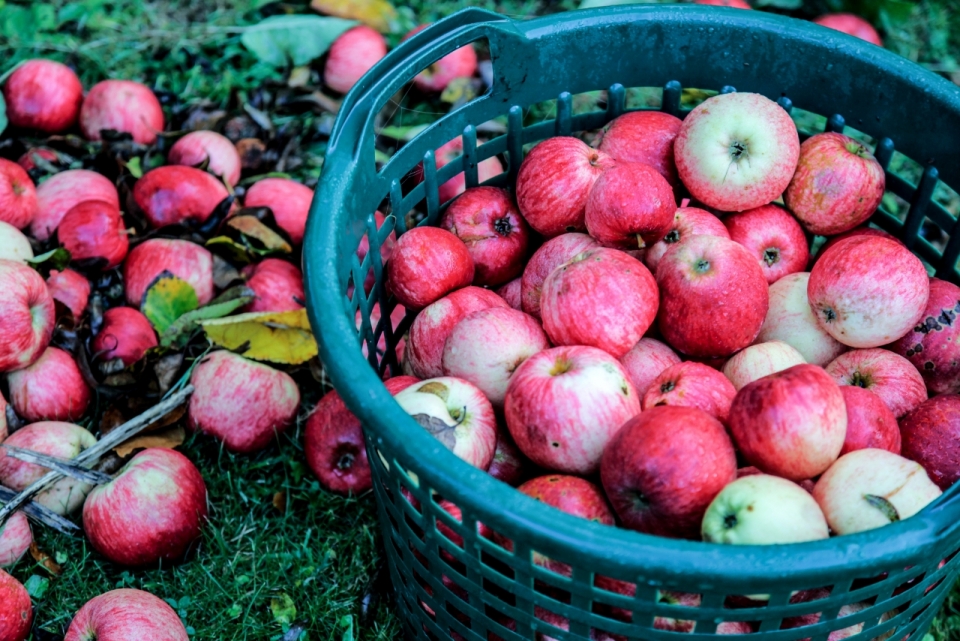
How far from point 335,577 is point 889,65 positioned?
6.24 ft

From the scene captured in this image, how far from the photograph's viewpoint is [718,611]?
1.37 meters

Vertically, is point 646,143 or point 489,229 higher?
point 646,143

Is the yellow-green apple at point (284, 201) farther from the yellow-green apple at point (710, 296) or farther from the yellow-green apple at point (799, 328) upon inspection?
the yellow-green apple at point (799, 328)

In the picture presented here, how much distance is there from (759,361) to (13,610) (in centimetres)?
179

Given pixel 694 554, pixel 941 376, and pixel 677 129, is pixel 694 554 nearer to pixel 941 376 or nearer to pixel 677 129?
pixel 941 376

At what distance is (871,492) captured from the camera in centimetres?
160

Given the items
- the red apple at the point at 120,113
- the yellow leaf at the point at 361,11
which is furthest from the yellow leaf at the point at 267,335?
the yellow leaf at the point at 361,11

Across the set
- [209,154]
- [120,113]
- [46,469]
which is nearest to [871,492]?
[46,469]

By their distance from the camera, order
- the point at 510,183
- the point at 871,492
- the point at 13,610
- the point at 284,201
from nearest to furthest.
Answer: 1. the point at 871,492
2. the point at 13,610
3. the point at 510,183
4. the point at 284,201

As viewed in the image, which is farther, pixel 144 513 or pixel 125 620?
pixel 144 513

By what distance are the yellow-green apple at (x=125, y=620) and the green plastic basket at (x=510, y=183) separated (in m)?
0.54

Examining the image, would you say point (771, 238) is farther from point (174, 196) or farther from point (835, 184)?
point (174, 196)

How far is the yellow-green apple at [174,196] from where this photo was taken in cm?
293

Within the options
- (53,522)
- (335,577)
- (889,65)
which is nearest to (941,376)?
(889,65)
